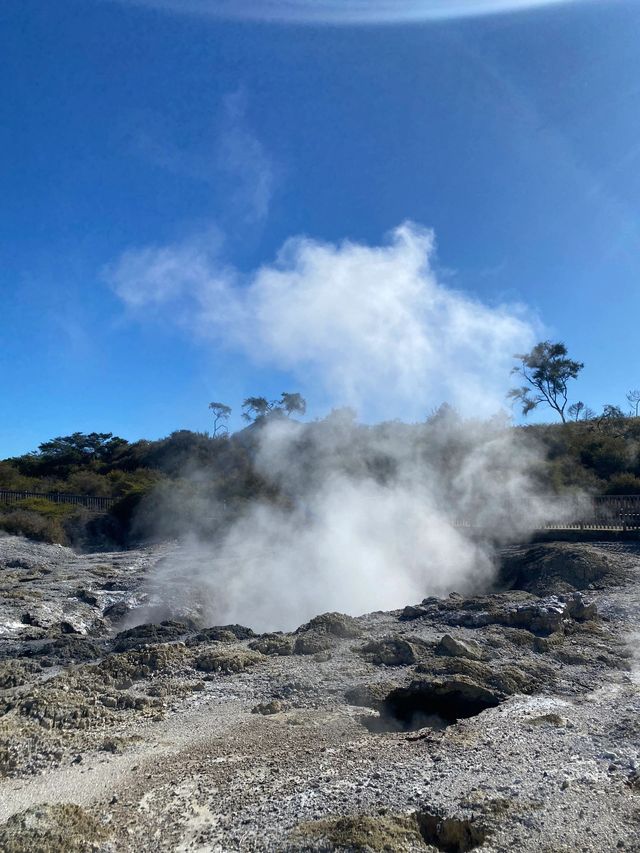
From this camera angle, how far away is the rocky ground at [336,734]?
4.27 m

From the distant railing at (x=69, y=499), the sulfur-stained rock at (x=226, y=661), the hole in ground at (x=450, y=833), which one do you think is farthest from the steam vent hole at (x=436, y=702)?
the distant railing at (x=69, y=499)

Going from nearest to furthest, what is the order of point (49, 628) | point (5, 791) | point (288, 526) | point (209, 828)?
point (209, 828)
point (5, 791)
point (49, 628)
point (288, 526)

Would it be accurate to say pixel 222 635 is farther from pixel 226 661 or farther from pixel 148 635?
pixel 226 661

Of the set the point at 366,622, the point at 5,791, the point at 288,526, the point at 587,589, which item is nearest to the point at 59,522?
the point at 288,526

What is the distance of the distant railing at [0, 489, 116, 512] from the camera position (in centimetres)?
2717

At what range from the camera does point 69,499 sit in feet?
92.8

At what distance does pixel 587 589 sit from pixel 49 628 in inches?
398

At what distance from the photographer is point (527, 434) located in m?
30.7

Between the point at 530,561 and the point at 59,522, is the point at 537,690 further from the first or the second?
the point at 59,522

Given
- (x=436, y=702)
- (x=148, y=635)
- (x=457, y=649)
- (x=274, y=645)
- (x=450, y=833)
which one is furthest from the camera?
(x=148, y=635)

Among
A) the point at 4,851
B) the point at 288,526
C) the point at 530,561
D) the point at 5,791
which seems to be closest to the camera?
the point at 4,851

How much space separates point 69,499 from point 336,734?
24770 millimetres

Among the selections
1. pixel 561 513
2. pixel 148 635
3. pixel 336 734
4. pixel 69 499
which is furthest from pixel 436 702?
pixel 69 499

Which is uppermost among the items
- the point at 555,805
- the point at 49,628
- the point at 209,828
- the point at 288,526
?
the point at 288,526
